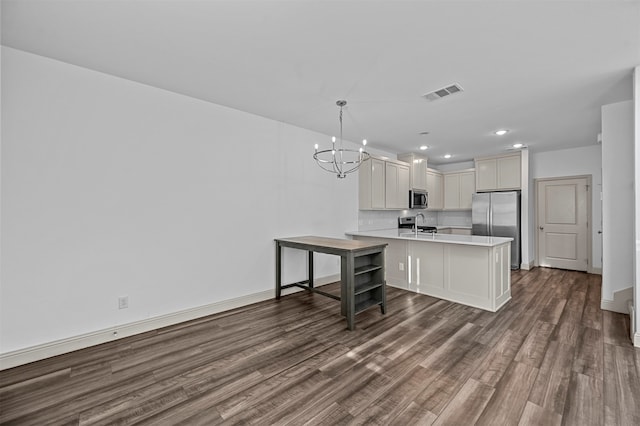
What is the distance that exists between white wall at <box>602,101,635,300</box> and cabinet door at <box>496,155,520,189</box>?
2557 millimetres

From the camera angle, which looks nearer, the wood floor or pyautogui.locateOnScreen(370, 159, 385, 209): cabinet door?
the wood floor

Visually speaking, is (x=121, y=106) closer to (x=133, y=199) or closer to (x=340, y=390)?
(x=133, y=199)

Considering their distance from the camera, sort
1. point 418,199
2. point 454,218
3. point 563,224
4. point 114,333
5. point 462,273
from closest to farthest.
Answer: point 114,333 → point 462,273 → point 563,224 → point 418,199 → point 454,218

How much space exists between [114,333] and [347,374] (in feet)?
7.74

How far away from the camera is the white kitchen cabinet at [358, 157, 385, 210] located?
5.38m

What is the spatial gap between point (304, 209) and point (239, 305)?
68.6 inches

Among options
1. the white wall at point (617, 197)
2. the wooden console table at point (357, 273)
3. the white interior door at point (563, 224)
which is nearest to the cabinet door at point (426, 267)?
the wooden console table at point (357, 273)

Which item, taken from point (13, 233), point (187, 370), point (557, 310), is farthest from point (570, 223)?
point (13, 233)

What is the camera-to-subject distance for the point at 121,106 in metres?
2.88

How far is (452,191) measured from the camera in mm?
7188

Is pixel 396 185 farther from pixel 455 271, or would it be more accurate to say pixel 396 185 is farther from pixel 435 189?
A: pixel 455 271

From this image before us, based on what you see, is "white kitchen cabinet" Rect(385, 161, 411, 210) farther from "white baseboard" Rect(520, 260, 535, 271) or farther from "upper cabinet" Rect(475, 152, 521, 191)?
"white baseboard" Rect(520, 260, 535, 271)

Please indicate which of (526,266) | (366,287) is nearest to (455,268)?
(366,287)

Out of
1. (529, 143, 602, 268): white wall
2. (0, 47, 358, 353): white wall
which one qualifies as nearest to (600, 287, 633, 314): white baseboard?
(529, 143, 602, 268): white wall
